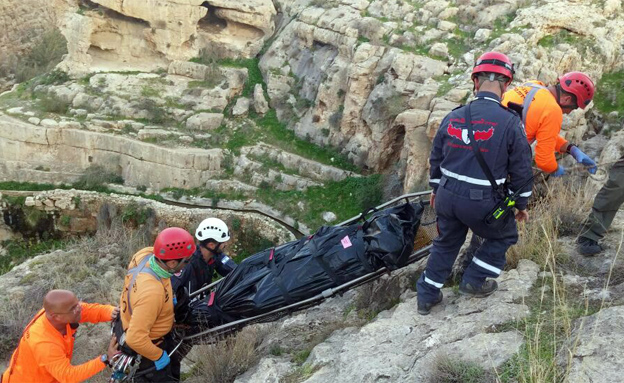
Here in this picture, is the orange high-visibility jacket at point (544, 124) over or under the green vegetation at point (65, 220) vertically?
over

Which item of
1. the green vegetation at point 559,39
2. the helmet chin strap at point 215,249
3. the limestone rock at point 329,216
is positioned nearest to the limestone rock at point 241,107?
the limestone rock at point 329,216

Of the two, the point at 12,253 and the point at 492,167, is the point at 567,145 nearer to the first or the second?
the point at 492,167

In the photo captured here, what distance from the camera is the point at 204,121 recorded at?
740 inches

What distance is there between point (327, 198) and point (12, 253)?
10.3 m

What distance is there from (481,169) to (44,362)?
133 inches

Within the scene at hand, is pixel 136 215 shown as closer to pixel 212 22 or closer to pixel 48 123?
pixel 48 123

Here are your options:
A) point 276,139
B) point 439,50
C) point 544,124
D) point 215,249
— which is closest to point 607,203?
point 544,124

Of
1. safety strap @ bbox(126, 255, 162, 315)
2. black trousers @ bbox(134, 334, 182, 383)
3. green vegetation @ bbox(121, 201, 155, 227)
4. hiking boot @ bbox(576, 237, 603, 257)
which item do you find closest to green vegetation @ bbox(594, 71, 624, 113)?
hiking boot @ bbox(576, 237, 603, 257)

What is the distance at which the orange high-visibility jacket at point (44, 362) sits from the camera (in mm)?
3580

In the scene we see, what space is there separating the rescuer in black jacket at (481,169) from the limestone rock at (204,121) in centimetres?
1594

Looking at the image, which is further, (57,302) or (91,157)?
(91,157)

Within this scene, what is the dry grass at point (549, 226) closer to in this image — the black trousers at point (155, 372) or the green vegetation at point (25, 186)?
the black trousers at point (155, 372)

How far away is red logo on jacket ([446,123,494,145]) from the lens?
11.0ft

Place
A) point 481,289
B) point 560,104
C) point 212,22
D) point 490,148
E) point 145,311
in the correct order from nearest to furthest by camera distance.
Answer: point 490,148
point 145,311
point 481,289
point 560,104
point 212,22
